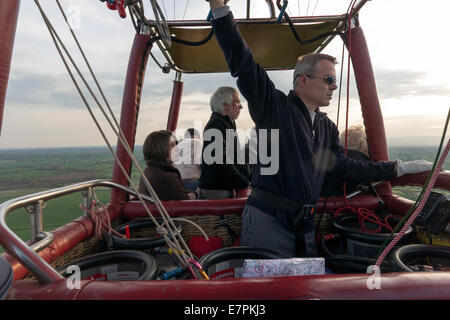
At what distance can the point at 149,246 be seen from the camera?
1476mm

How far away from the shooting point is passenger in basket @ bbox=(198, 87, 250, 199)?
251 centimetres

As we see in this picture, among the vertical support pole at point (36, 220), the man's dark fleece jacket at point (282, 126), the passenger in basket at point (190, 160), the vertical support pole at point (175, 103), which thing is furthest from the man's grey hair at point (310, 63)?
the vertical support pole at point (175, 103)

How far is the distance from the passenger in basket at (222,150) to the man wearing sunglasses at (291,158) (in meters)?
1.01

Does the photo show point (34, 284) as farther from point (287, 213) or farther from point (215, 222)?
point (215, 222)

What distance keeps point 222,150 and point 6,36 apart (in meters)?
1.92

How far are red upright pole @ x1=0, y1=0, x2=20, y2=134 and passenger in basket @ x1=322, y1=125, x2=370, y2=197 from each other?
5.60ft

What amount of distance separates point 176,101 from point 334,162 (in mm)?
3150

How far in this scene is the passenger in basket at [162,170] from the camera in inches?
92.5

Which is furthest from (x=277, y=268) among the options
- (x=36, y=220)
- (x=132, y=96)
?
(x=132, y=96)

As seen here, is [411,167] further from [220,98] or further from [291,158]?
[220,98]

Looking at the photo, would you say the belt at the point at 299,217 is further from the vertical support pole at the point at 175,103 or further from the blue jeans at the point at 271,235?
the vertical support pole at the point at 175,103

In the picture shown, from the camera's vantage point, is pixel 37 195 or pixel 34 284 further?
pixel 37 195
